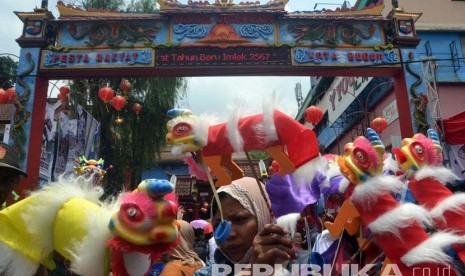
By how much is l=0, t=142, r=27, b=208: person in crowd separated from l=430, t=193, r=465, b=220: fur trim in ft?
6.60

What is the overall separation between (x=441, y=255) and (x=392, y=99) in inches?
456

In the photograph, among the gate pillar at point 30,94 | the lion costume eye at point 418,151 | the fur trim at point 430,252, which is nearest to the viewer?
the fur trim at point 430,252

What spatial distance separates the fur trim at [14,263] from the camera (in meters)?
1.40

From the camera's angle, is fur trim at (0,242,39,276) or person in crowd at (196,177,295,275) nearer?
fur trim at (0,242,39,276)

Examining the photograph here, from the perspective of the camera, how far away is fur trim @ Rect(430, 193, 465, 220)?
1.81 metres

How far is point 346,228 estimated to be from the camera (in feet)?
6.46

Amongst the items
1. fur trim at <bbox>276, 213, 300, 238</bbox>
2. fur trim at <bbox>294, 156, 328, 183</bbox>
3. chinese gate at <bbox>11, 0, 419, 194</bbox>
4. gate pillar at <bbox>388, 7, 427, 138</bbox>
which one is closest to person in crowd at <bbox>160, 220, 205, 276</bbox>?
fur trim at <bbox>276, 213, 300, 238</bbox>

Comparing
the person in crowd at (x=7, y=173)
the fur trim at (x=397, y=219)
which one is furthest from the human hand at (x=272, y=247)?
the person in crowd at (x=7, y=173)

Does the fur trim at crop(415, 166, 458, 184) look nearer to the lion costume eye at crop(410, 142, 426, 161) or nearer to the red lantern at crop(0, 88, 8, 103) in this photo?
the lion costume eye at crop(410, 142, 426, 161)

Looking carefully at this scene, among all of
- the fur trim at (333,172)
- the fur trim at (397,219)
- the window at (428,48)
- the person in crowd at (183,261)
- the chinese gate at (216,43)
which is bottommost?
the person in crowd at (183,261)

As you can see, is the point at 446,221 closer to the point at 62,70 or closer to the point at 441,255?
the point at 441,255

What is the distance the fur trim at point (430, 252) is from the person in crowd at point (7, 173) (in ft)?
5.96

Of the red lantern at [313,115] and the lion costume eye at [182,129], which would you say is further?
the red lantern at [313,115]

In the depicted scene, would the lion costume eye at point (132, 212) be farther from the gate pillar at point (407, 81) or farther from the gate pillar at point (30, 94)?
the gate pillar at point (407, 81)
